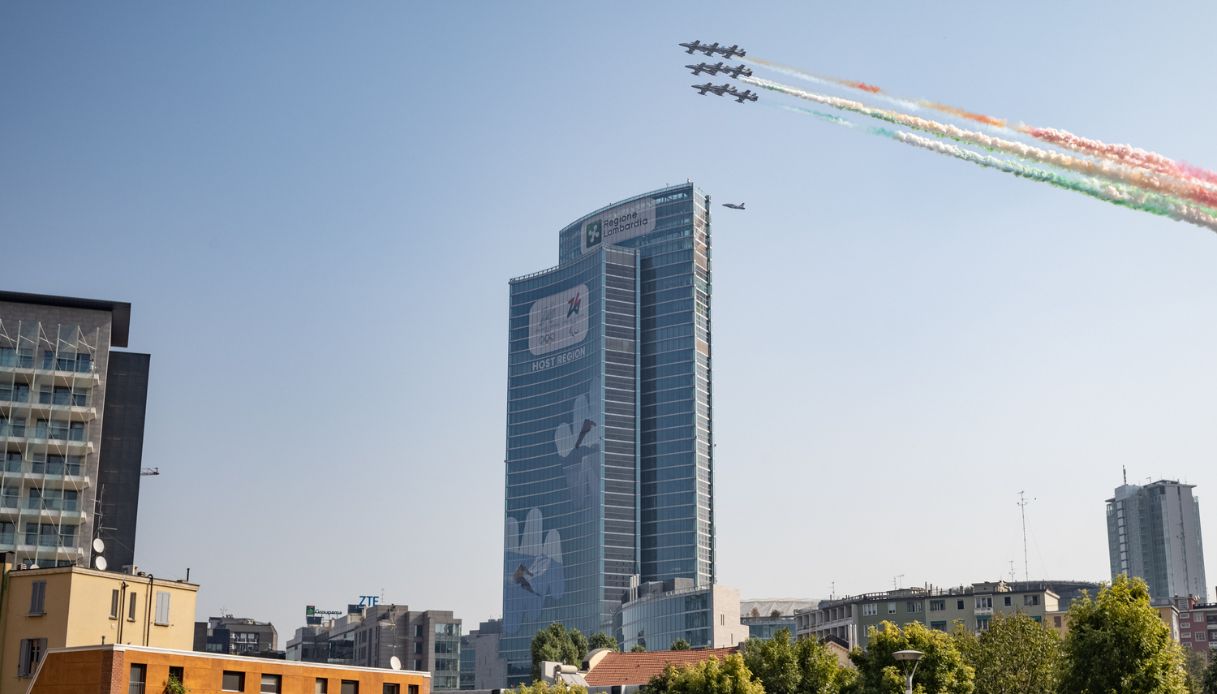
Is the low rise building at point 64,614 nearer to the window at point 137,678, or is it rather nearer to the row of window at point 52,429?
the window at point 137,678

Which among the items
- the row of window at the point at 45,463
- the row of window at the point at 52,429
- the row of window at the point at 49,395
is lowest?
the row of window at the point at 45,463

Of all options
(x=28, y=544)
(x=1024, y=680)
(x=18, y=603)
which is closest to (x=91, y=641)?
(x=18, y=603)

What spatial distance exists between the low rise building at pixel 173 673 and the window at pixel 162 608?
8424mm

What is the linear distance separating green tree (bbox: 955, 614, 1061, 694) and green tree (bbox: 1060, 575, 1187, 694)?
31.4 metres

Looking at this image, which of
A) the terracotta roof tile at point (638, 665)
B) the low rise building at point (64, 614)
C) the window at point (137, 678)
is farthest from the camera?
the terracotta roof tile at point (638, 665)

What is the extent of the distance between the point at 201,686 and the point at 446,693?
4265 inches

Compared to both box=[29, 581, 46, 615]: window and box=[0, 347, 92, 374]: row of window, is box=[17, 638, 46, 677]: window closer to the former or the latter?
box=[29, 581, 46, 615]: window

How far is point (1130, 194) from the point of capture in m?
79.4

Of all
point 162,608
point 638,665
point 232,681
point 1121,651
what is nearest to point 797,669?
point 1121,651

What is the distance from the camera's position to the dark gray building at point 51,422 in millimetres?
128250

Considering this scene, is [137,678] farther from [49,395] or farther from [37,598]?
[49,395]

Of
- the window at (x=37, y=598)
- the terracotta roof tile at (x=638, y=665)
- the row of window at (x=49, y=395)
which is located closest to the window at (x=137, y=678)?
the window at (x=37, y=598)

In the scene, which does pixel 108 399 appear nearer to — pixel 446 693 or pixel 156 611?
pixel 446 693

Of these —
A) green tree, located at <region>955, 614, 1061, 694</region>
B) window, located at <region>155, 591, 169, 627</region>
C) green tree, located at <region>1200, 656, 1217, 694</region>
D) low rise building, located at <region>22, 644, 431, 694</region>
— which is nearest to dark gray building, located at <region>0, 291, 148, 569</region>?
window, located at <region>155, 591, 169, 627</region>
